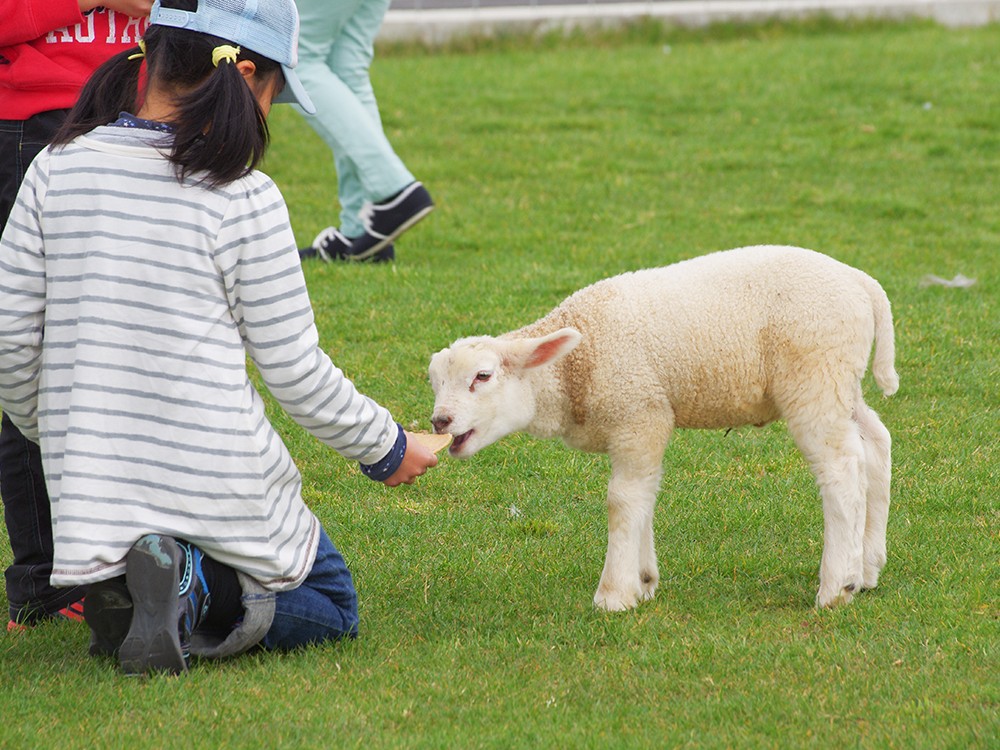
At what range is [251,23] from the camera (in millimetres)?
3479

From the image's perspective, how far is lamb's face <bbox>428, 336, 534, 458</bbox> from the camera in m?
4.11

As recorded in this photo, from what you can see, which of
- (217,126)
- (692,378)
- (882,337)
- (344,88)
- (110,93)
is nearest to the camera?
(217,126)

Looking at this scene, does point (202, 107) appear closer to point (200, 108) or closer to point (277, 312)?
point (200, 108)

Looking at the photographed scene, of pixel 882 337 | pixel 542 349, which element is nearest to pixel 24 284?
pixel 542 349

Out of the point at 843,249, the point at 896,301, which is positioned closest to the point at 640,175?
the point at 843,249

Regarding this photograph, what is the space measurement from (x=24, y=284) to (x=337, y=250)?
4.65 meters

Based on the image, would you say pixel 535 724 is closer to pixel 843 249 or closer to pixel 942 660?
pixel 942 660

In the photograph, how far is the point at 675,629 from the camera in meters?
3.99

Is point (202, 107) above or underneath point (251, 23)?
underneath

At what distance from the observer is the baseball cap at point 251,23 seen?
3.43 meters

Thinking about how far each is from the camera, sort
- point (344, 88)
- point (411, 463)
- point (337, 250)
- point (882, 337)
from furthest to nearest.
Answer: point (337, 250), point (344, 88), point (882, 337), point (411, 463)

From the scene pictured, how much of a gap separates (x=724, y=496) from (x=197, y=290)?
7.90 feet

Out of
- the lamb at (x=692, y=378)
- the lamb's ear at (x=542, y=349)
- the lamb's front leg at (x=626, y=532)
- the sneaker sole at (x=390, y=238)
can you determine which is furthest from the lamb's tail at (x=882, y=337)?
the sneaker sole at (x=390, y=238)

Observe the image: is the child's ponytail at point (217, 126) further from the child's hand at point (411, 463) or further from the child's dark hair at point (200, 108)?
the child's hand at point (411, 463)
